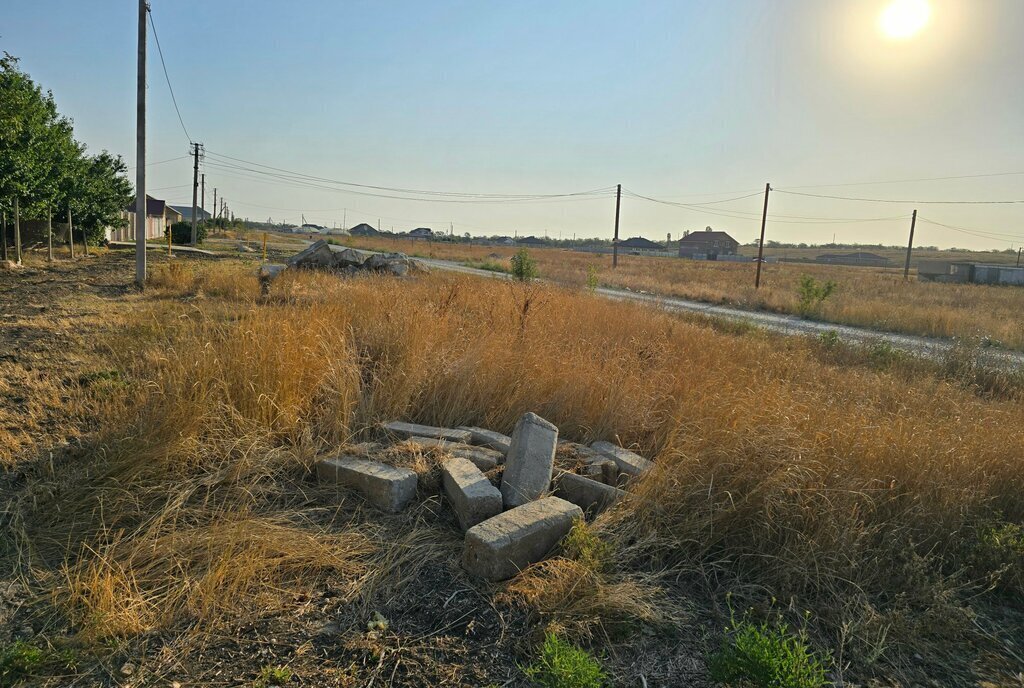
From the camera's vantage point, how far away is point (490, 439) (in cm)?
474

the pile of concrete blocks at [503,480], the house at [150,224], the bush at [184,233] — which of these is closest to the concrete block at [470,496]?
the pile of concrete blocks at [503,480]

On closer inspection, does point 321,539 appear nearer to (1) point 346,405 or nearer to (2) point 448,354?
(1) point 346,405

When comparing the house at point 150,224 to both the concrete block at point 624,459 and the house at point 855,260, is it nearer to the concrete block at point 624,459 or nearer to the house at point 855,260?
the concrete block at point 624,459

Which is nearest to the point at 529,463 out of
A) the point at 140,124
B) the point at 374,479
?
the point at 374,479

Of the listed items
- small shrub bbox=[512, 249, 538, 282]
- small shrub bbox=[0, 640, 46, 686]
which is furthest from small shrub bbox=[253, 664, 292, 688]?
small shrub bbox=[512, 249, 538, 282]

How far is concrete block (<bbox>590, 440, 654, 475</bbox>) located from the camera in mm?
4285

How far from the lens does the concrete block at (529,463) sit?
384 cm

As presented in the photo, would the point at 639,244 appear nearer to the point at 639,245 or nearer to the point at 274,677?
the point at 639,245

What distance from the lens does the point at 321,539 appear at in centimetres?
335

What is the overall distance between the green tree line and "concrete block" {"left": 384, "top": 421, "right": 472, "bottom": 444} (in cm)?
1576

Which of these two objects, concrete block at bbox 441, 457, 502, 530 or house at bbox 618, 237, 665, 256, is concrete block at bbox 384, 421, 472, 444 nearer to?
concrete block at bbox 441, 457, 502, 530

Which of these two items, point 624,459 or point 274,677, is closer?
point 274,677

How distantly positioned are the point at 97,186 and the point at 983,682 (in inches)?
1382

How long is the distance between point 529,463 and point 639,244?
134m
